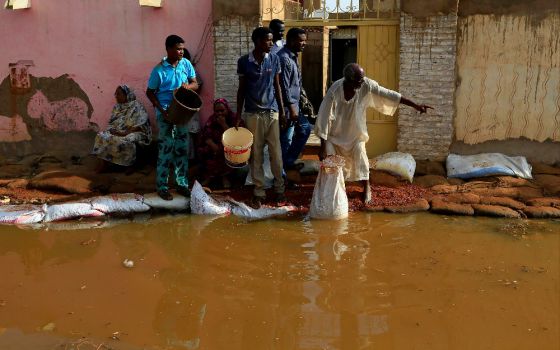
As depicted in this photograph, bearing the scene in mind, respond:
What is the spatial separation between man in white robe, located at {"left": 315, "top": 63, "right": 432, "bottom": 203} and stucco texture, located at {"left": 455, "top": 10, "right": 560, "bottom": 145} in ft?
5.05

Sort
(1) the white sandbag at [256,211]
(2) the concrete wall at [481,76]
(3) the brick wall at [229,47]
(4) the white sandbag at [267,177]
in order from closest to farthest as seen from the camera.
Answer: (1) the white sandbag at [256,211] < (4) the white sandbag at [267,177] < (2) the concrete wall at [481,76] < (3) the brick wall at [229,47]

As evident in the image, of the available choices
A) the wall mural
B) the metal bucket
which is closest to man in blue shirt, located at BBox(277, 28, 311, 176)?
the metal bucket

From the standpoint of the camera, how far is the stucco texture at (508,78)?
277 inches

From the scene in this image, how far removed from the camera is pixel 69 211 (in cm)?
591

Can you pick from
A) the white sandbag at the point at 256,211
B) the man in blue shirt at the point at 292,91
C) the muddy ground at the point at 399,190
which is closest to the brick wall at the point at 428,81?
the muddy ground at the point at 399,190

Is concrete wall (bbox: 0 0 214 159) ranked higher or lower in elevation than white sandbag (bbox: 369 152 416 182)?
higher

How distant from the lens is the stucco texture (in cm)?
705

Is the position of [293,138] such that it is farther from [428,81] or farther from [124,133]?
[124,133]

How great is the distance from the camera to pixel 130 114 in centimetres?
757

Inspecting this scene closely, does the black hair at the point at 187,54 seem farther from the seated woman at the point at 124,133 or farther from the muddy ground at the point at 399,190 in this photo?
the muddy ground at the point at 399,190

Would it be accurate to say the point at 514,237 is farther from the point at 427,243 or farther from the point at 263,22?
the point at 263,22

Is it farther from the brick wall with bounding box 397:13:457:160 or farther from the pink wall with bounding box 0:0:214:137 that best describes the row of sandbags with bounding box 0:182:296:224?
the brick wall with bounding box 397:13:457:160

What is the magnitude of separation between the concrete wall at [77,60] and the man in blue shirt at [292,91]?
60.6 inches

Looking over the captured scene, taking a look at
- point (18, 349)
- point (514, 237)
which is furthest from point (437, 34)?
point (18, 349)
